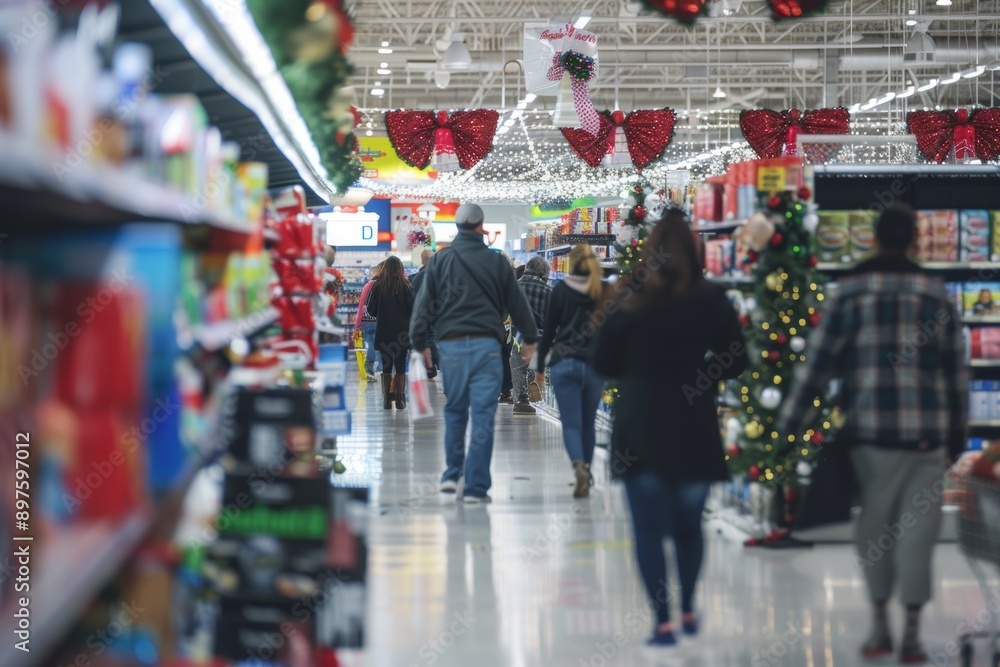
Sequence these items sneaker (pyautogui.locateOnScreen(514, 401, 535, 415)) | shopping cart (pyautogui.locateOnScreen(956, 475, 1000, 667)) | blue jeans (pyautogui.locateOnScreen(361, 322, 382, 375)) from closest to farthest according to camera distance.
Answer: shopping cart (pyautogui.locateOnScreen(956, 475, 1000, 667))
sneaker (pyautogui.locateOnScreen(514, 401, 535, 415))
blue jeans (pyautogui.locateOnScreen(361, 322, 382, 375))

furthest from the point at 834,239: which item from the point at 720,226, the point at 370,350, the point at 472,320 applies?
the point at 370,350

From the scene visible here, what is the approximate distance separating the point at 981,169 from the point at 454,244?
11.6ft

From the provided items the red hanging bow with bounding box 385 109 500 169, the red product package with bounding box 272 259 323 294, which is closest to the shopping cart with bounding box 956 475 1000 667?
the red product package with bounding box 272 259 323 294

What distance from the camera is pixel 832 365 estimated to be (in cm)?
448

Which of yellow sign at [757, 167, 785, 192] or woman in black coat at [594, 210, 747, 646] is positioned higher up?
yellow sign at [757, 167, 785, 192]

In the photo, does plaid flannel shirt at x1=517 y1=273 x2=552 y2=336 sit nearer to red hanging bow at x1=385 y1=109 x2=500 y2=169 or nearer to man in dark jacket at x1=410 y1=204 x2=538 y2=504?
man in dark jacket at x1=410 y1=204 x2=538 y2=504

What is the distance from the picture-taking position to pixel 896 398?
4.32 m

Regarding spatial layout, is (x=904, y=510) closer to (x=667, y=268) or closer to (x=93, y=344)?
(x=667, y=268)

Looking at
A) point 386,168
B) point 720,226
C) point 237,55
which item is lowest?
point 720,226

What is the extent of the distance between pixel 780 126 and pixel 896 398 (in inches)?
506

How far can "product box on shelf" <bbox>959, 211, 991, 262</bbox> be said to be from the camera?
7.64m

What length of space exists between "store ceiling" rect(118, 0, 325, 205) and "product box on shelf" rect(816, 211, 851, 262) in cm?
323

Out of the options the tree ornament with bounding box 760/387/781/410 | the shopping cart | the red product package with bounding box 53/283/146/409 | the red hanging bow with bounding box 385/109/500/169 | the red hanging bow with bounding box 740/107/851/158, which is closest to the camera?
the red product package with bounding box 53/283/146/409

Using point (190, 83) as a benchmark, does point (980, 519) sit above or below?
below
